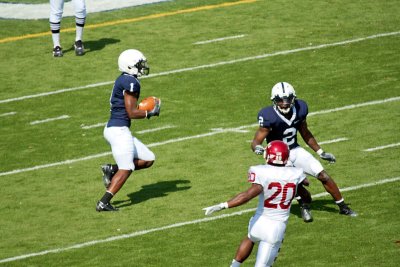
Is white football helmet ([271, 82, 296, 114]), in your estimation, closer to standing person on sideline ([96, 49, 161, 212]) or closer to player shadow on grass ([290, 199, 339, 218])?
player shadow on grass ([290, 199, 339, 218])

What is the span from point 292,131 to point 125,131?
2128mm

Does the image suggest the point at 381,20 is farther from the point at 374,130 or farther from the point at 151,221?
the point at 151,221

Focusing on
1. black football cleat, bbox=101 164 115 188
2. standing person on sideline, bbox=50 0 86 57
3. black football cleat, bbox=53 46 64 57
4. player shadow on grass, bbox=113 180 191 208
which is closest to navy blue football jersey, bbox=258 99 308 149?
player shadow on grass, bbox=113 180 191 208

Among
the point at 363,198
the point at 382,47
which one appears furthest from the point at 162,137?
the point at 382,47

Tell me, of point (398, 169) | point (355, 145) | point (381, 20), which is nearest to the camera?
point (398, 169)

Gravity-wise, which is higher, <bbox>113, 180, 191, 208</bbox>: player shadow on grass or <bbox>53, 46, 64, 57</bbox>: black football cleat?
<bbox>113, 180, 191, 208</bbox>: player shadow on grass

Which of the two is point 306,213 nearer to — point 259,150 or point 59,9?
point 259,150

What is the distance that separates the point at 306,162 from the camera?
1242 cm

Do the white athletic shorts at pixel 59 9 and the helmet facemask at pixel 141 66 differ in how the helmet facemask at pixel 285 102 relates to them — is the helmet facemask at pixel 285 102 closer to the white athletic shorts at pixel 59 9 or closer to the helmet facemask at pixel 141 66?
the helmet facemask at pixel 141 66

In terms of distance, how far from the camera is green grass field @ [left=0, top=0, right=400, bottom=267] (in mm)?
12133

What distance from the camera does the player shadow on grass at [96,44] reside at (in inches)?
801

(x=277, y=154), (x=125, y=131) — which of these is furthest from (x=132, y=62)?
(x=277, y=154)

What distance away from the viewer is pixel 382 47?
63.8 feet

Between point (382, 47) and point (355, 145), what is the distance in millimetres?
4742
